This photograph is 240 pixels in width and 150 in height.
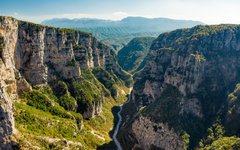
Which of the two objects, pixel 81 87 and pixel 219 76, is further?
pixel 81 87

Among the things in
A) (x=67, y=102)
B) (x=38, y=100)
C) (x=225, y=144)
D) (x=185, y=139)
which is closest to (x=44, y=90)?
(x=67, y=102)

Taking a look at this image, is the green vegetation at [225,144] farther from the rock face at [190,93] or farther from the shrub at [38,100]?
the shrub at [38,100]

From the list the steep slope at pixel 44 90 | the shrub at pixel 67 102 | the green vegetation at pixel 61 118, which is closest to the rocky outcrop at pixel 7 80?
the steep slope at pixel 44 90

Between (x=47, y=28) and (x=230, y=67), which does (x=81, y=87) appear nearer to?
(x=47, y=28)

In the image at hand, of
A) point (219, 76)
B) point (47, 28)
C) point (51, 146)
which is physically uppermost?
point (47, 28)

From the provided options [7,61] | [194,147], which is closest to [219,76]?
[194,147]

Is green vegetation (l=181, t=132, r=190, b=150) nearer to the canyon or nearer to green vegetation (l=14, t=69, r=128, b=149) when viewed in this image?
the canyon

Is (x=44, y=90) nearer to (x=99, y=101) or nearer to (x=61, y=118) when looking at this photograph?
(x=61, y=118)
